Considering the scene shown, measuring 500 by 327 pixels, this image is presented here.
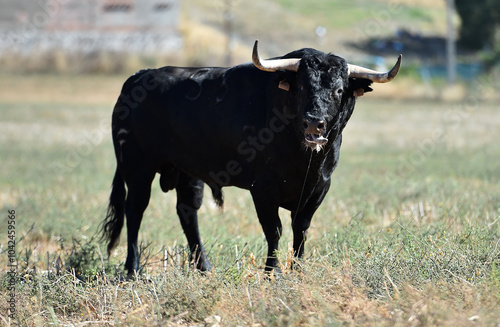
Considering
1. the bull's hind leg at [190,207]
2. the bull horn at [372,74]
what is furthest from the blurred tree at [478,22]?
the bull horn at [372,74]

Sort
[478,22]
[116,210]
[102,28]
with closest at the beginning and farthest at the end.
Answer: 1. [116,210]
2. [478,22]
3. [102,28]

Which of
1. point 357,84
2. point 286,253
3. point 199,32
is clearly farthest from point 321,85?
point 199,32

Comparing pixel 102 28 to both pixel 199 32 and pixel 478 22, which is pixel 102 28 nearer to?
pixel 199 32

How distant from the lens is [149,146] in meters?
7.63

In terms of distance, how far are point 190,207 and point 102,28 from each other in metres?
44.4

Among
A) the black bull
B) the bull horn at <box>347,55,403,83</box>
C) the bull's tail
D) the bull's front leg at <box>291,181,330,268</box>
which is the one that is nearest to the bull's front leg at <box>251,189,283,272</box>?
the black bull

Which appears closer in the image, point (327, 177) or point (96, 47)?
point (327, 177)

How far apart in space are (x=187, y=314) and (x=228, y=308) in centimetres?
30

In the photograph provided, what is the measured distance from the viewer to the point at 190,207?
7938mm

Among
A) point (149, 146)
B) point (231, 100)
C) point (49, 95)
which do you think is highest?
point (231, 100)

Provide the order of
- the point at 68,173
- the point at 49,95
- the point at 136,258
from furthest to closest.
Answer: the point at 49,95, the point at 68,173, the point at 136,258

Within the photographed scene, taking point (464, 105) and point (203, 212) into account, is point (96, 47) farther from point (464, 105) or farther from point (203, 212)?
point (203, 212)

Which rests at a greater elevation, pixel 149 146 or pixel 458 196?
pixel 149 146

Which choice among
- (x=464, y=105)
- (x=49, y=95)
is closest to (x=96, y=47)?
(x=49, y=95)
